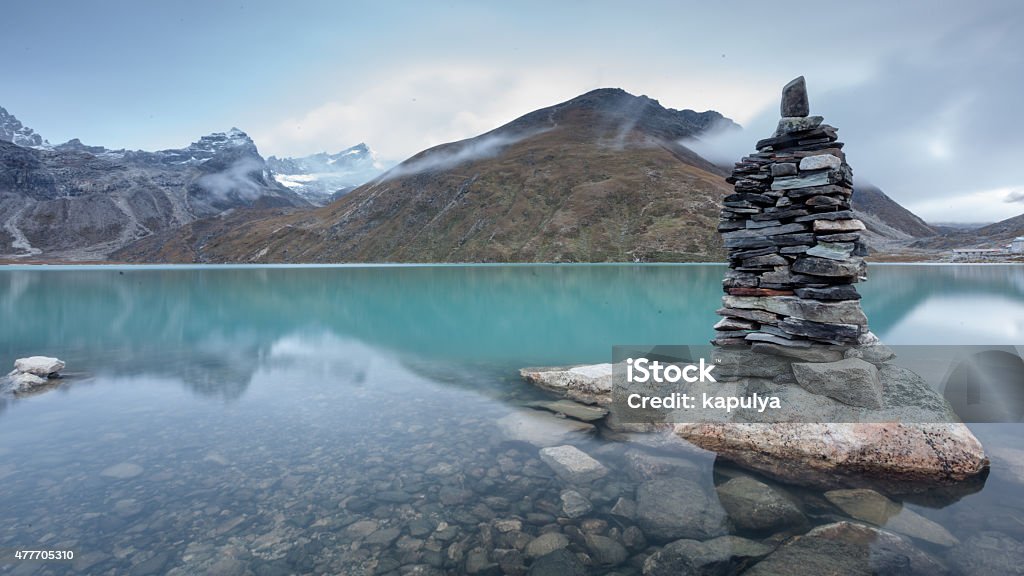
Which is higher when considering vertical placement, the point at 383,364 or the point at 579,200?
the point at 579,200

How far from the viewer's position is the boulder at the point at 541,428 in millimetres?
12172

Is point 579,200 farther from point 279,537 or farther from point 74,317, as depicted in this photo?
point 279,537

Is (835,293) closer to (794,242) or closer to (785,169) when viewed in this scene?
(794,242)

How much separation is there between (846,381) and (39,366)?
92.7 ft

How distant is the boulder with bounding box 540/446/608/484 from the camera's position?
9938 mm

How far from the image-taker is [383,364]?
74.4 ft

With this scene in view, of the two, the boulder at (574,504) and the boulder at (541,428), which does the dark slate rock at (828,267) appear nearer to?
the boulder at (541,428)

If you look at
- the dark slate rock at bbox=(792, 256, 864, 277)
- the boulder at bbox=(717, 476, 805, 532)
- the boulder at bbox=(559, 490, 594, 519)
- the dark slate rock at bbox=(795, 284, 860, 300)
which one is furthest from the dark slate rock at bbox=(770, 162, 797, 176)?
the boulder at bbox=(559, 490, 594, 519)

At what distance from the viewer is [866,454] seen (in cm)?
995

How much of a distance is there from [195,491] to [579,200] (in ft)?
596

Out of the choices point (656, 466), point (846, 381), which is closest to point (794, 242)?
point (846, 381)

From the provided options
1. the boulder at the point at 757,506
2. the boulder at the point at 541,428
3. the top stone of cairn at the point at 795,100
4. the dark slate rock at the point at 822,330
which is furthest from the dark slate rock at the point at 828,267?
the boulder at the point at 541,428

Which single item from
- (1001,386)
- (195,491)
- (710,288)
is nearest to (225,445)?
(195,491)

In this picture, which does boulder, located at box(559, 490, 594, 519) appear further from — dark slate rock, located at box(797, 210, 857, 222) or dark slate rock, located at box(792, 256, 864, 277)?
dark slate rock, located at box(797, 210, 857, 222)
